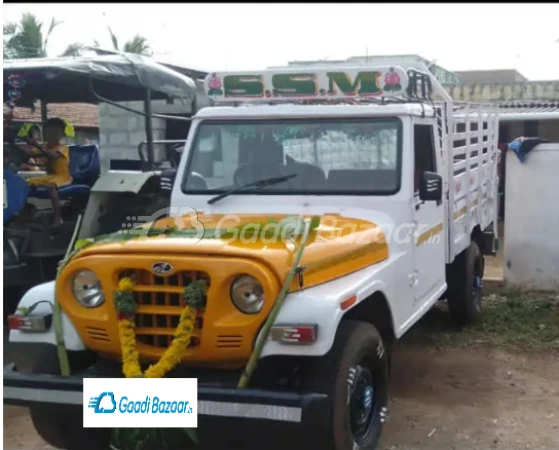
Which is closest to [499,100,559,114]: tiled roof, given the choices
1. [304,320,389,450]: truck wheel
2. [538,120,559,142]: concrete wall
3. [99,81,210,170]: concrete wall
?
[538,120,559,142]: concrete wall

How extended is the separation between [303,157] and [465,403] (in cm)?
201

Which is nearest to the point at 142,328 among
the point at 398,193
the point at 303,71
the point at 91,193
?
the point at 398,193

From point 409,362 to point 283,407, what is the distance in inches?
120

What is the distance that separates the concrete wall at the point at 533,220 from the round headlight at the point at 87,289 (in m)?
6.00

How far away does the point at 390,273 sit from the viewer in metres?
4.29

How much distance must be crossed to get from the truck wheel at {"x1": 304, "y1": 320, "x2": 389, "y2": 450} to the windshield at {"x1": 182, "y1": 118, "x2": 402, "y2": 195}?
1220 mm

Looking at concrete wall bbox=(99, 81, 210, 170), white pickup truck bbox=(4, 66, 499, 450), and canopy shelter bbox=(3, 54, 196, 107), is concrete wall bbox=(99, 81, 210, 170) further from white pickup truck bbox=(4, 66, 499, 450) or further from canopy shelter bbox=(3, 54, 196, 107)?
white pickup truck bbox=(4, 66, 499, 450)

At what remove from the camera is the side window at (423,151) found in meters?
4.88

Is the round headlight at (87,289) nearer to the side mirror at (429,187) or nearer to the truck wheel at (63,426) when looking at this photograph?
the truck wheel at (63,426)

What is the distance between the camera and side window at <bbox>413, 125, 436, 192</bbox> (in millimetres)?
4879

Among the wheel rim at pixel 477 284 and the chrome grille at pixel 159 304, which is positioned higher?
the chrome grille at pixel 159 304

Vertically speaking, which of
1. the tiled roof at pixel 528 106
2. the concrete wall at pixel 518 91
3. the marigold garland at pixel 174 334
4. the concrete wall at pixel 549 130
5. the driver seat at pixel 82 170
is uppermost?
the concrete wall at pixel 518 91

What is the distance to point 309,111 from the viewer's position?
16.2 feet

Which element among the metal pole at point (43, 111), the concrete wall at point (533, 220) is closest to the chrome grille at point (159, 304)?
the metal pole at point (43, 111)
